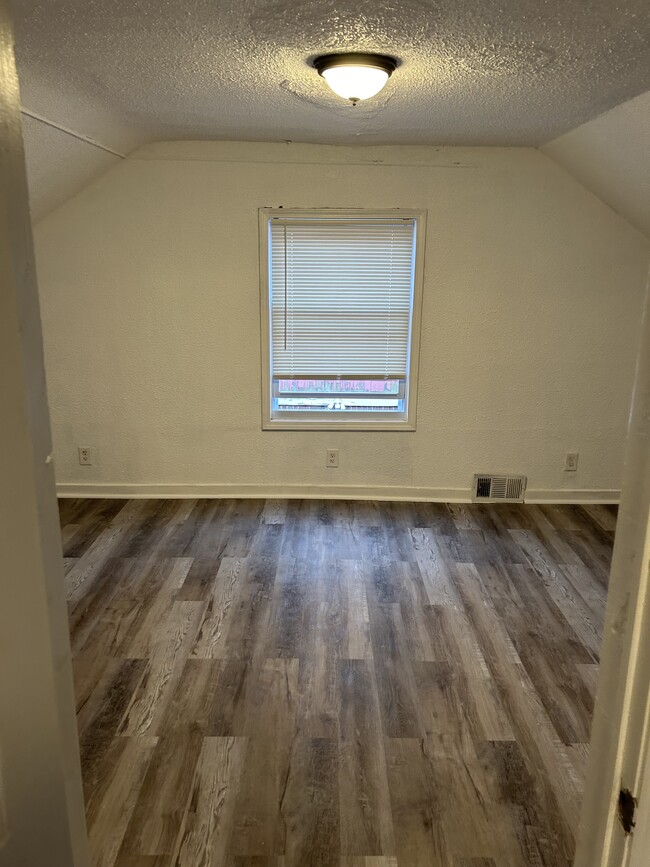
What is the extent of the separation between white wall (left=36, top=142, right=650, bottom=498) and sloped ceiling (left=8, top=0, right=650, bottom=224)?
54 centimetres

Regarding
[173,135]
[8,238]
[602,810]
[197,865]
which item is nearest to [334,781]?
[197,865]

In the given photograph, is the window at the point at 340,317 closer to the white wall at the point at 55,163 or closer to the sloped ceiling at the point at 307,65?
the sloped ceiling at the point at 307,65

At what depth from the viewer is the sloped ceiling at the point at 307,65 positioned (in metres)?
1.77

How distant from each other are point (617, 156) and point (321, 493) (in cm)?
272

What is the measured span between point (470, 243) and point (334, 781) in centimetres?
325

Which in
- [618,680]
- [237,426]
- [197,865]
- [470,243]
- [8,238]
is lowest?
[197,865]

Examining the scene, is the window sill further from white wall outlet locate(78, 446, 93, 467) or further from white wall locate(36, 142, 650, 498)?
white wall outlet locate(78, 446, 93, 467)

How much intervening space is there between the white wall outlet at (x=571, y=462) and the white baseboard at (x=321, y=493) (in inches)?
6.3

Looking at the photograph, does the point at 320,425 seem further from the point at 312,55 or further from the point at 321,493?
the point at 312,55

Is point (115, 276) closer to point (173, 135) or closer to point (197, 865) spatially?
point (173, 135)

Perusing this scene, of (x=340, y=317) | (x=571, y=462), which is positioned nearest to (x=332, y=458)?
(x=340, y=317)

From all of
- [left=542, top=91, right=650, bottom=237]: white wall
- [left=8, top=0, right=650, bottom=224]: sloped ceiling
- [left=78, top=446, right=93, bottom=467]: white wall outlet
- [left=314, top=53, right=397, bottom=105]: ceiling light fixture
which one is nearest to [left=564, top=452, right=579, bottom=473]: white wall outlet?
[left=542, top=91, right=650, bottom=237]: white wall

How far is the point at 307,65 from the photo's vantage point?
2.30m

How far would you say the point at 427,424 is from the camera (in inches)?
175
